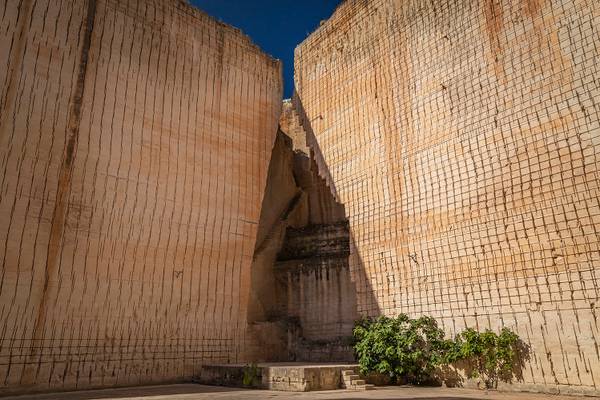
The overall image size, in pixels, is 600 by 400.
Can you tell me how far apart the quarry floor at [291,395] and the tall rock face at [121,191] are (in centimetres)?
78

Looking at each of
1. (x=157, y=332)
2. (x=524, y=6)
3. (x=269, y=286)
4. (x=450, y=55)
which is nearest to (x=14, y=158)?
(x=157, y=332)

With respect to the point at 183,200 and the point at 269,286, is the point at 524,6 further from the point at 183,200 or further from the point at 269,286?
the point at 269,286

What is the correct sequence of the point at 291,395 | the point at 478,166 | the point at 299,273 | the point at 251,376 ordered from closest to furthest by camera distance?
the point at 291,395 < the point at 251,376 < the point at 478,166 < the point at 299,273

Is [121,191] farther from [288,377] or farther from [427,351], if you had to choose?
[427,351]

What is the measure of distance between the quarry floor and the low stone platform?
25cm

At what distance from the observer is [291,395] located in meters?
6.02

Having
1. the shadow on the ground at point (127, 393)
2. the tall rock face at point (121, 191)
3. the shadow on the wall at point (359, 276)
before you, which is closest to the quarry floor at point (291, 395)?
the shadow on the ground at point (127, 393)

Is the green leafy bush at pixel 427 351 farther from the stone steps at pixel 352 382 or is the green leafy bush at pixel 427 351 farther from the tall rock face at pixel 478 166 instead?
the stone steps at pixel 352 382

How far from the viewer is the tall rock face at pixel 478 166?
6.02 m

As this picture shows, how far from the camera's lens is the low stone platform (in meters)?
6.56

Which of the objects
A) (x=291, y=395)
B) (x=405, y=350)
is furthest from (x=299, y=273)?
(x=291, y=395)

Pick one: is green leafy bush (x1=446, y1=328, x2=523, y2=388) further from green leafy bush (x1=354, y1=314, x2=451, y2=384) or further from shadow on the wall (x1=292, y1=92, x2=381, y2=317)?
shadow on the wall (x1=292, y1=92, x2=381, y2=317)

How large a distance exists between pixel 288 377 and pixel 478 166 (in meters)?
4.23

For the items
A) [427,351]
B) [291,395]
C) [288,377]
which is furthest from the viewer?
[427,351]
